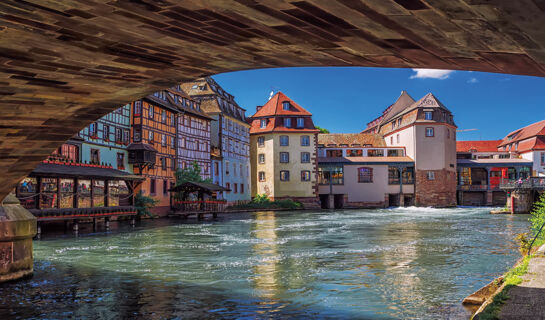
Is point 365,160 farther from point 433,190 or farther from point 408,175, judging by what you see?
point 433,190

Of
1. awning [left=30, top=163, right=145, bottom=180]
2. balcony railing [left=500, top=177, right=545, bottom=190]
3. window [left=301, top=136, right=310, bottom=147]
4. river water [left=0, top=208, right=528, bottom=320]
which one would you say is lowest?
river water [left=0, top=208, right=528, bottom=320]

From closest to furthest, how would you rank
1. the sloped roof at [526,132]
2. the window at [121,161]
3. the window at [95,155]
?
the window at [95,155], the window at [121,161], the sloped roof at [526,132]

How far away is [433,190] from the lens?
2420 inches

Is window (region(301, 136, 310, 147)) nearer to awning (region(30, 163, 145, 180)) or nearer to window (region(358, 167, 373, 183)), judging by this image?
window (region(358, 167, 373, 183))

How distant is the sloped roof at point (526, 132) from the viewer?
67.2 m

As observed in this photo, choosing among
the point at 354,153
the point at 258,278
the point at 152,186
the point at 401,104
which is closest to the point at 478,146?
the point at 401,104

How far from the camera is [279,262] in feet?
50.5

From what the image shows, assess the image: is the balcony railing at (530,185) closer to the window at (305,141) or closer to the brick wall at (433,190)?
the brick wall at (433,190)

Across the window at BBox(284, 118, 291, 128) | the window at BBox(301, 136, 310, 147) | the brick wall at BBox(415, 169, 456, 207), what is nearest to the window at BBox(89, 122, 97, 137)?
the window at BBox(284, 118, 291, 128)

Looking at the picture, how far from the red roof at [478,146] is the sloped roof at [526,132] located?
127cm

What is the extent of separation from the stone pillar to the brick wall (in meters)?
54.4

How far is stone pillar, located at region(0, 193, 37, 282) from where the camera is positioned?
11273 millimetres

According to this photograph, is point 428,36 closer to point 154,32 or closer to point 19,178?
point 154,32

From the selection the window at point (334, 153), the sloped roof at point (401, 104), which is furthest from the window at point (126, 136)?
the sloped roof at point (401, 104)
